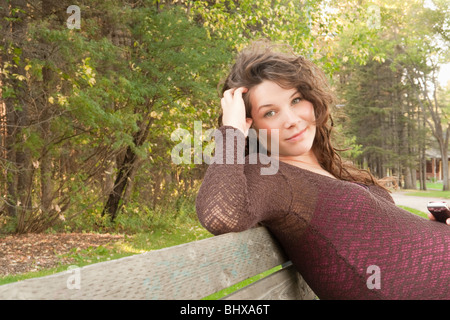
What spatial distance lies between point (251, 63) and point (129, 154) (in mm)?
9601

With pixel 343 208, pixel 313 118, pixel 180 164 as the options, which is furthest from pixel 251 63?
pixel 180 164

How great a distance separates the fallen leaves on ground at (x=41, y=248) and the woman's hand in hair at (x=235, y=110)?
5.50 metres

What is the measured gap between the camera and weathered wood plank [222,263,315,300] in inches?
60.5

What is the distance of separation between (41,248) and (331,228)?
749cm

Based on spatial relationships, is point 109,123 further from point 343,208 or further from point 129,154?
point 343,208

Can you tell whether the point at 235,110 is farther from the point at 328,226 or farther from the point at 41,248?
the point at 41,248

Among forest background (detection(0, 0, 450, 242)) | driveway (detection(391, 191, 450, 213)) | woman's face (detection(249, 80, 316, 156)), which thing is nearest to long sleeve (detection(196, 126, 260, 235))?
woman's face (detection(249, 80, 316, 156))

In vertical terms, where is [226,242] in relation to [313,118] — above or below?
below

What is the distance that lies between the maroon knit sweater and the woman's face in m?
0.33

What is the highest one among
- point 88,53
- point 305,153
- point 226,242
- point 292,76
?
point 88,53

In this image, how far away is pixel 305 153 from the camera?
2.42m

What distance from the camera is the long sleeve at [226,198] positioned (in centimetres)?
162
